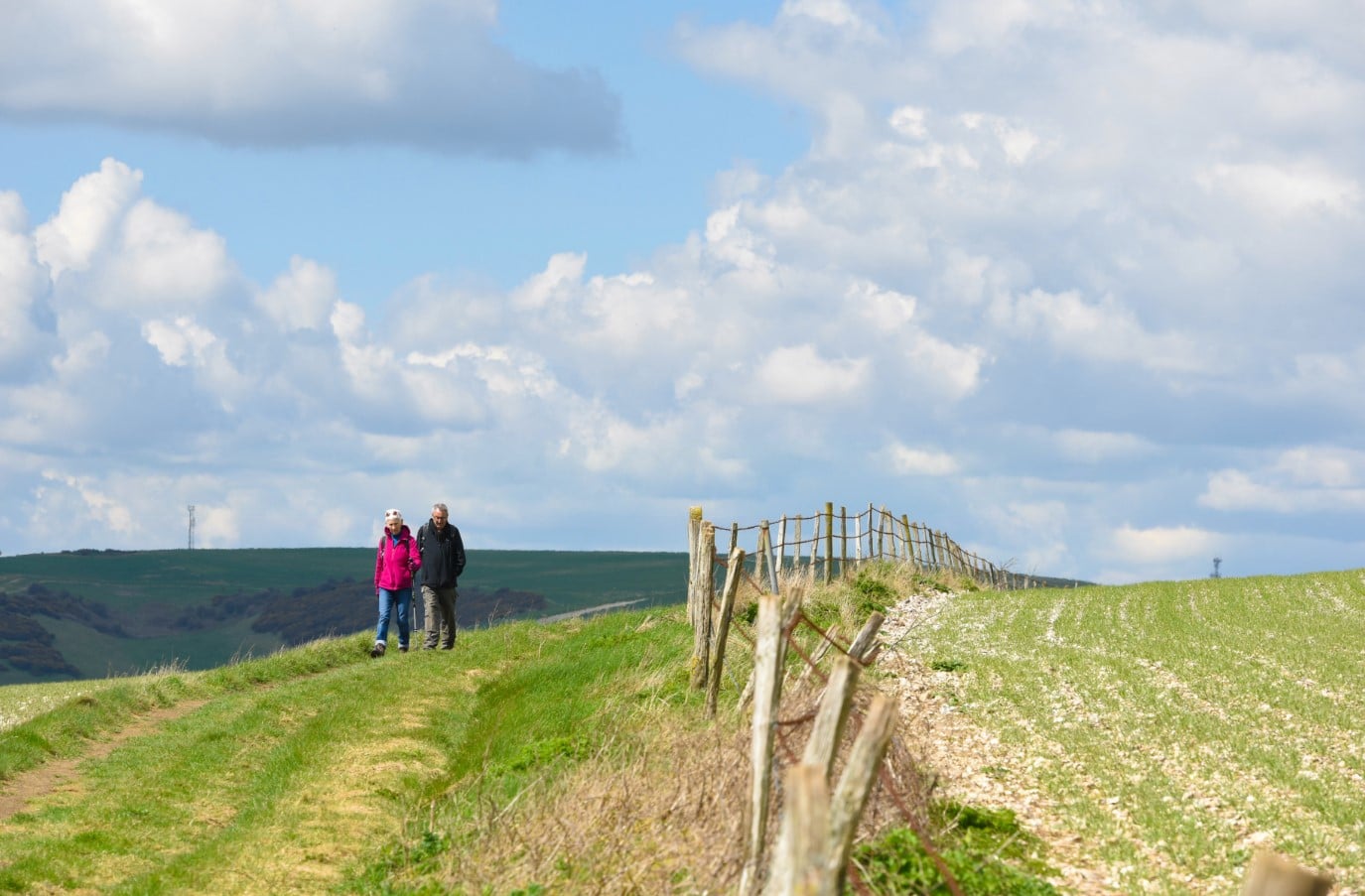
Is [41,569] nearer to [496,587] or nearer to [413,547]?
[496,587]

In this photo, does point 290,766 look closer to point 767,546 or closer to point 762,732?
point 762,732

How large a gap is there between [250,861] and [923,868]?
6613mm

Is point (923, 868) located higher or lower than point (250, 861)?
higher

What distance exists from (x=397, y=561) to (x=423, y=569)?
0.57 m

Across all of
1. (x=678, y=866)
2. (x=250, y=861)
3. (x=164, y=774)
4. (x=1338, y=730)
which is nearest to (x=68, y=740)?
(x=164, y=774)

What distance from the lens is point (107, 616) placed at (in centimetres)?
15500

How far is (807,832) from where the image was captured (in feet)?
18.8

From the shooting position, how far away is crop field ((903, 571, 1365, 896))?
36.3 ft

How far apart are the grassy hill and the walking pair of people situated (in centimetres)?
78

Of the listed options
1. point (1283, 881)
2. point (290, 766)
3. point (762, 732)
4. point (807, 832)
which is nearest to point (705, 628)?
point (290, 766)

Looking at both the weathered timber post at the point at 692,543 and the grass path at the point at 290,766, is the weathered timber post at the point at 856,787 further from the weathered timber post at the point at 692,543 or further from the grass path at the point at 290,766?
the weathered timber post at the point at 692,543

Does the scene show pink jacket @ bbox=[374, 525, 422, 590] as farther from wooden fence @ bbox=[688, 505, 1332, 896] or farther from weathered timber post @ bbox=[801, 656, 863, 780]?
weathered timber post @ bbox=[801, 656, 863, 780]

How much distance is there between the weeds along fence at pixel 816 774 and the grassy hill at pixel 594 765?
1.28ft

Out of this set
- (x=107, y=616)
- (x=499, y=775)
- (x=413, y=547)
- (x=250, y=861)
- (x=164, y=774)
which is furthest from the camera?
(x=107, y=616)
